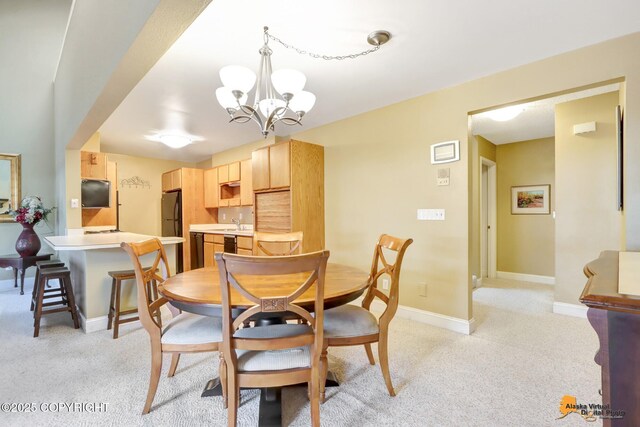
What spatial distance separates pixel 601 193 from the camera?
3.05m

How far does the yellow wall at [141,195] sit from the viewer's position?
595 cm

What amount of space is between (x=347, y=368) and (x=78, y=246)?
92.6 inches

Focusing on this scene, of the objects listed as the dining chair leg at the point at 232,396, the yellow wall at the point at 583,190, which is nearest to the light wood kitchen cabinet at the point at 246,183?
the dining chair leg at the point at 232,396

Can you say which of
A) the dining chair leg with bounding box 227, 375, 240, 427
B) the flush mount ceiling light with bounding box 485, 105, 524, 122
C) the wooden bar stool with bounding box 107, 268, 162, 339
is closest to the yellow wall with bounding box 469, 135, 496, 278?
the flush mount ceiling light with bounding box 485, 105, 524, 122

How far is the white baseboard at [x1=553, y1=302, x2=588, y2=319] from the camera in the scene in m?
3.10

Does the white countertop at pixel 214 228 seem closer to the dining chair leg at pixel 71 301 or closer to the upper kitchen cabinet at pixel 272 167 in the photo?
the upper kitchen cabinet at pixel 272 167

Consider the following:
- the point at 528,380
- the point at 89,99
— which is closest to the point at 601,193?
the point at 528,380

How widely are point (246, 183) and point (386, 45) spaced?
11.0 feet

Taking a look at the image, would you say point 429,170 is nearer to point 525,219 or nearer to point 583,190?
point 583,190

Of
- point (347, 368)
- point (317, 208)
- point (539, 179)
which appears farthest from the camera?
point (539, 179)

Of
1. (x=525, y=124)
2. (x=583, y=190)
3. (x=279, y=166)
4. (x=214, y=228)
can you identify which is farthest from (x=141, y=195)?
(x=583, y=190)

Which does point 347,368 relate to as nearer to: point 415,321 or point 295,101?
point 415,321

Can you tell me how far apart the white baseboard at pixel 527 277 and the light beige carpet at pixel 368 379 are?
6.54ft

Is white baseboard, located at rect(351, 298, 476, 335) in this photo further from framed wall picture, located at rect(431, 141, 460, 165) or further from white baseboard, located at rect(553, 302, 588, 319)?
framed wall picture, located at rect(431, 141, 460, 165)
